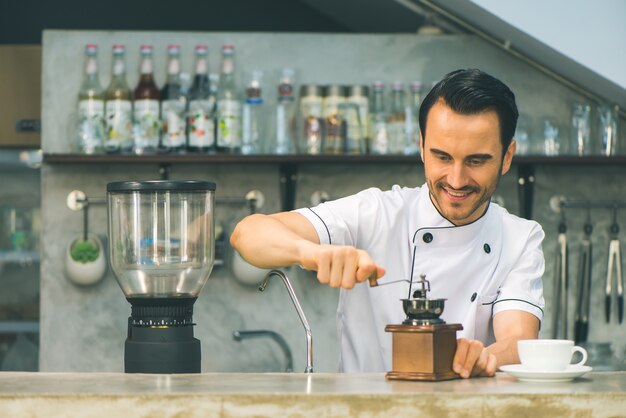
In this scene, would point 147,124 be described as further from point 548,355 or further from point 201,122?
point 548,355

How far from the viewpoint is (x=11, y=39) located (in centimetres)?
497

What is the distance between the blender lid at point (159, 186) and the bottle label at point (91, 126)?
1.53 meters

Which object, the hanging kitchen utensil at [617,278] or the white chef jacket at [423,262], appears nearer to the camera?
the white chef jacket at [423,262]

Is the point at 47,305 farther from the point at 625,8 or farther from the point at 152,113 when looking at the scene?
the point at 625,8

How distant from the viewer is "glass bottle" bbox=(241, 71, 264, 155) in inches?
148

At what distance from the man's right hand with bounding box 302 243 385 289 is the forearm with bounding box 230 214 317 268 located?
0.17 meters

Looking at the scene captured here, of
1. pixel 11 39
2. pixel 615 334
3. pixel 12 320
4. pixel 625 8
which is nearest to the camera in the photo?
pixel 625 8

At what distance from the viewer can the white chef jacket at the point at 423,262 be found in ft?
8.06

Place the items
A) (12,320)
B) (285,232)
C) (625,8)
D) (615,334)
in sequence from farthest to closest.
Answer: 1. (12,320)
2. (615,334)
3. (625,8)
4. (285,232)

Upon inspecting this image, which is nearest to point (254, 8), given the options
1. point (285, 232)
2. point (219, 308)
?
point (219, 308)

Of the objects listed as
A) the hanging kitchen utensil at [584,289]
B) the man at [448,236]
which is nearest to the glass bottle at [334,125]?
the hanging kitchen utensil at [584,289]

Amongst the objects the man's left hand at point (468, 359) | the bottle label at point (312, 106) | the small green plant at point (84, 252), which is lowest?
the man's left hand at point (468, 359)

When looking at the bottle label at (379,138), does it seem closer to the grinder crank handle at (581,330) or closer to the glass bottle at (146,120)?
the glass bottle at (146,120)

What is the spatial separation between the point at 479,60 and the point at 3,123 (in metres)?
1.80
